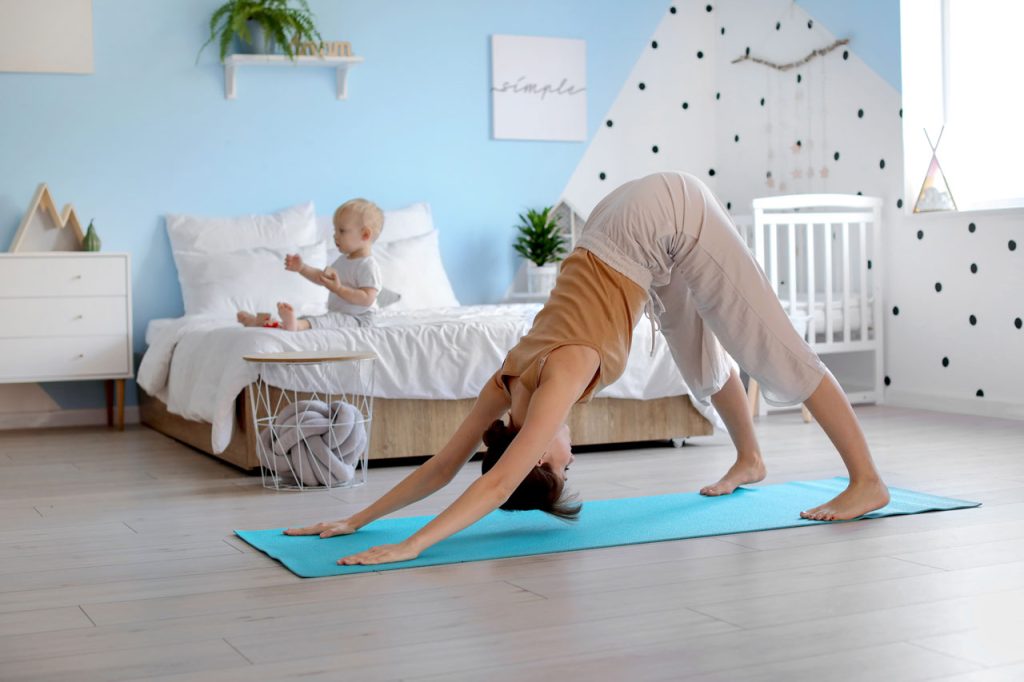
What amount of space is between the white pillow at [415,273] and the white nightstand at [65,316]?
1.07 meters

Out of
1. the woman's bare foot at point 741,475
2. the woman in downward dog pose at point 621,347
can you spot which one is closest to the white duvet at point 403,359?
the woman's bare foot at point 741,475

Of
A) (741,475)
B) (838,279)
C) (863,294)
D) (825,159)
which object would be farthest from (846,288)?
(741,475)

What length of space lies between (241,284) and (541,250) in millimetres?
1424

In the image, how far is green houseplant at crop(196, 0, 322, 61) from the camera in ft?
16.1

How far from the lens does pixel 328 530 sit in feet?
8.11

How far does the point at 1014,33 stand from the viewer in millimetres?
4625

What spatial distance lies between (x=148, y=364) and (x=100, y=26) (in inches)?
60.2

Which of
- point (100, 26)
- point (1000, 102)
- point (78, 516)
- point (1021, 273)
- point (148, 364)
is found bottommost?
point (78, 516)

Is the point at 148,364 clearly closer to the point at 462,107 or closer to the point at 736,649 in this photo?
the point at 462,107

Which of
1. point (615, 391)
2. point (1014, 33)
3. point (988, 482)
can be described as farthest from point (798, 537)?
point (1014, 33)

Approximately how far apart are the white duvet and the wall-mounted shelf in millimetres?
1465

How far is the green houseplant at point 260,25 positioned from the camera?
16.1 feet

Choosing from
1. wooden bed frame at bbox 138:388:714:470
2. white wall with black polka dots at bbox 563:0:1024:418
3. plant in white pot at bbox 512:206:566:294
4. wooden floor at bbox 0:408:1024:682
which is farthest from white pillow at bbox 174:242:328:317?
wooden floor at bbox 0:408:1024:682

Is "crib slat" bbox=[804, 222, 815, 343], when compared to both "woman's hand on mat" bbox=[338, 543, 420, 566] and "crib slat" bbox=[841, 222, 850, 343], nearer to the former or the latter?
"crib slat" bbox=[841, 222, 850, 343]
